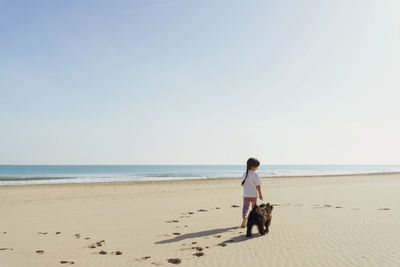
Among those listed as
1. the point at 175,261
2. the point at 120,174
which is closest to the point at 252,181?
the point at 175,261

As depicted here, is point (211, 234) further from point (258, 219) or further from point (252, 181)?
point (252, 181)

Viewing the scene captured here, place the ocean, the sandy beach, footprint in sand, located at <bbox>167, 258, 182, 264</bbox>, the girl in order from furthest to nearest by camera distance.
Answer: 1. the ocean
2. the girl
3. the sandy beach
4. footprint in sand, located at <bbox>167, 258, 182, 264</bbox>

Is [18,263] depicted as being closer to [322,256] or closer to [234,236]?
[234,236]


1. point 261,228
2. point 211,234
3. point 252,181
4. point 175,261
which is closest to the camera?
point 175,261

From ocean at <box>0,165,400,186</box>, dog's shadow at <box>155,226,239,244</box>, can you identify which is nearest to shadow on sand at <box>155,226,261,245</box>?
dog's shadow at <box>155,226,239,244</box>

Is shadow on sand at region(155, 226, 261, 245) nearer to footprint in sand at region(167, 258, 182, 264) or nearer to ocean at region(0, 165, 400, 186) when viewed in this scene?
footprint in sand at region(167, 258, 182, 264)

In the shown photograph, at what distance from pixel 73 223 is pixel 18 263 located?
14.5 feet

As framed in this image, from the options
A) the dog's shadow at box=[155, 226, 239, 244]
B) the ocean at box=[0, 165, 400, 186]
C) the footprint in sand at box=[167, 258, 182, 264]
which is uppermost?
the footprint in sand at box=[167, 258, 182, 264]

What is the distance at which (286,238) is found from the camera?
7.89 metres

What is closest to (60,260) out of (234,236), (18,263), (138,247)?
(18,263)

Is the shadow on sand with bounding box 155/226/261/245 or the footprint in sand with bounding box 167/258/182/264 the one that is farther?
the shadow on sand with bounding box 155/226/261/245

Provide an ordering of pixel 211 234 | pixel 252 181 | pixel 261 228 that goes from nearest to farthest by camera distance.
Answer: pixel 261 228 → pixel 211 234 → pixel 252 181

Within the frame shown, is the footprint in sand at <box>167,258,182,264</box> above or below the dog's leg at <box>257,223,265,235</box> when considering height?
below

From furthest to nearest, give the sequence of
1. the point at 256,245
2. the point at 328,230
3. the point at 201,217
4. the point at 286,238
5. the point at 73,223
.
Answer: the point at 201,217 → the point at 73,223 → the point at 328,230 → the point at 286,238 → the point at 256,245
